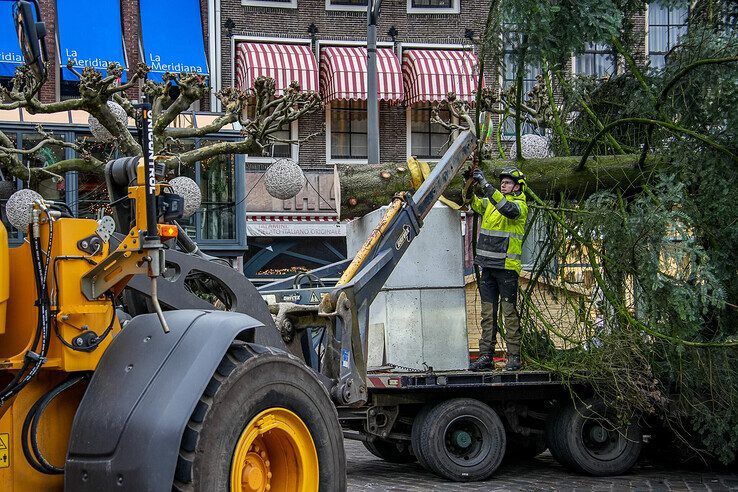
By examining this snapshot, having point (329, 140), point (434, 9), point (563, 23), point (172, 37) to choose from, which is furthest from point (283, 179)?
point (434, 9)

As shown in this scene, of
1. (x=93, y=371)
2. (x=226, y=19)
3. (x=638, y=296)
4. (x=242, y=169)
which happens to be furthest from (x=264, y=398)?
(x=226, y=19)

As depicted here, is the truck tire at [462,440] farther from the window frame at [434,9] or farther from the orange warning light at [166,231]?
the window frame at [434,9]

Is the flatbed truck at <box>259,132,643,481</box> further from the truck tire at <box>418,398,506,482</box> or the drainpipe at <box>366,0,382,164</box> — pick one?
the drainpipe at <box>366,0,382,164</box>

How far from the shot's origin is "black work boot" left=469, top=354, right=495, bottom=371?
11.2 m

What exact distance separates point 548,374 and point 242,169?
706 inches

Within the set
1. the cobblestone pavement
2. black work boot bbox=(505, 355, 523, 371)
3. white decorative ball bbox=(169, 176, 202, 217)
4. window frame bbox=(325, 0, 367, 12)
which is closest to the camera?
the cobblestone pavement

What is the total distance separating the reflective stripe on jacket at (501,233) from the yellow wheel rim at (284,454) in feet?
17.7

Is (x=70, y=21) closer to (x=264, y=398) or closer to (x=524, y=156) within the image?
(x=524, y=156)

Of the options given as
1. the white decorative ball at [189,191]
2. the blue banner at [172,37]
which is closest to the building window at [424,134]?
the blue banner at [172,37]

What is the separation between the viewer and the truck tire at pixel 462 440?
34.0 feet

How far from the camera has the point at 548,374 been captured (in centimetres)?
1069

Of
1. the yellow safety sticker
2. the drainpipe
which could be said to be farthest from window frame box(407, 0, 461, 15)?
the yellow safety sticker

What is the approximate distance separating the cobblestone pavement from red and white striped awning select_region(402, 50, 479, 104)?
711 inches

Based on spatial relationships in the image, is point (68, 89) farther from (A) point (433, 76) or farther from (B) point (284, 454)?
(B) point (284, 454)
